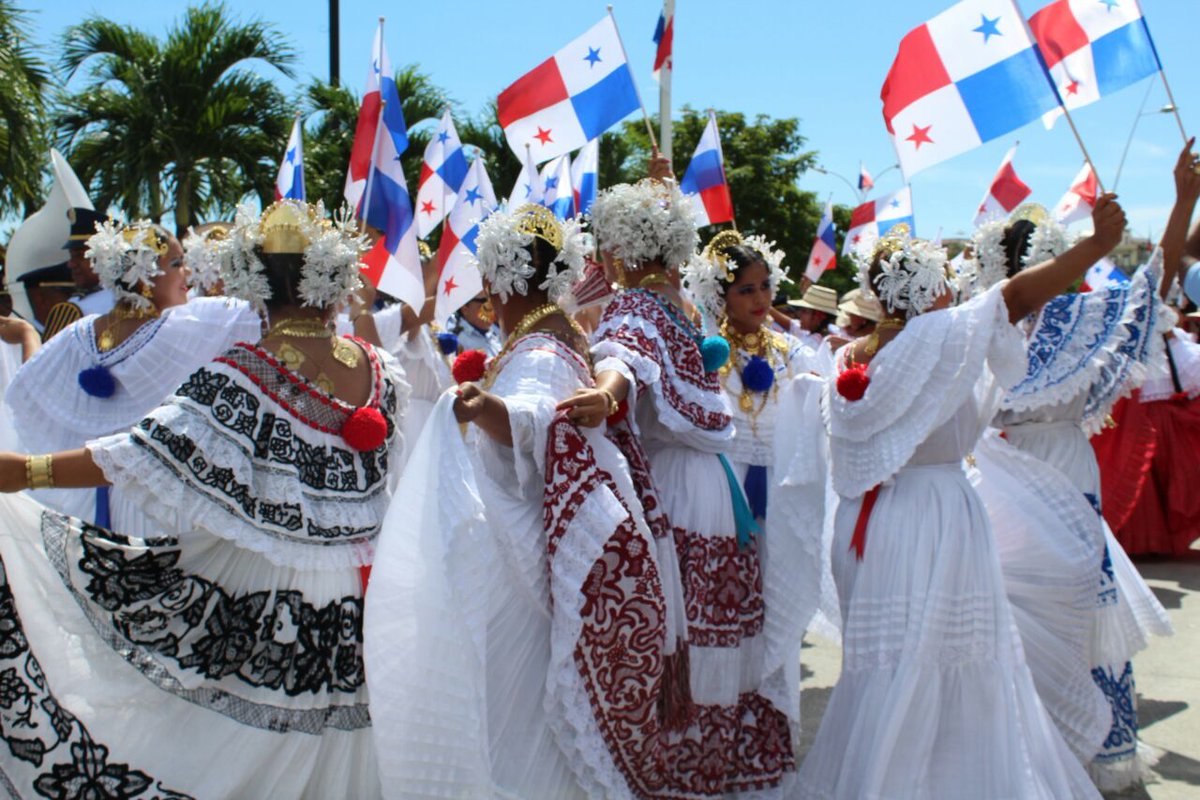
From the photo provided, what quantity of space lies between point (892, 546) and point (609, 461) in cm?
117

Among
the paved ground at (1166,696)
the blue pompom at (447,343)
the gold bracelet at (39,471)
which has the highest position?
the gold bracelet at (39,471)

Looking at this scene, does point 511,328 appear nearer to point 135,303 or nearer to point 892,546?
point 892,546

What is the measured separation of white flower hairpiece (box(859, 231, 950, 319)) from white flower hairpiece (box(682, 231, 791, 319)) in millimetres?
590

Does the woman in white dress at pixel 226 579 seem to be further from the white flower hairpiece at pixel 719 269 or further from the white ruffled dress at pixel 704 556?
the white flower hairpiece at pixel 719 269

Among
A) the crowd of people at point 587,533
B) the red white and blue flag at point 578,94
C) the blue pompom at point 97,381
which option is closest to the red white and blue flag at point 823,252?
the red white and blue flag at point 578,94

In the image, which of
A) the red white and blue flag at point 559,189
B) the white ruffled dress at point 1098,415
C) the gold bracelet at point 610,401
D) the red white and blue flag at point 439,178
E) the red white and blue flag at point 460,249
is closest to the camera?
the gold bracelet at point 610,401

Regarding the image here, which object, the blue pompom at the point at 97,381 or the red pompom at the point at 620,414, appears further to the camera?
the blue pompom at the point at 97,381

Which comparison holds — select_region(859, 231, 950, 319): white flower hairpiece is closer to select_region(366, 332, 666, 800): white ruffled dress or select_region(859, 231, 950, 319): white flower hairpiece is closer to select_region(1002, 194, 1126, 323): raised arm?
select_region(1002, 194, 1126, 323): raised arm

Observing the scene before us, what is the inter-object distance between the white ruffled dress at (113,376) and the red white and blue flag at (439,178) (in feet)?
11.5

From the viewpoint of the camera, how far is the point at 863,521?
14.5ft

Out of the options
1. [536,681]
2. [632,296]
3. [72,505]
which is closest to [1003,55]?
[632,296]

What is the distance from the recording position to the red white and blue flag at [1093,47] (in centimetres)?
465

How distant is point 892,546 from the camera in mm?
4289

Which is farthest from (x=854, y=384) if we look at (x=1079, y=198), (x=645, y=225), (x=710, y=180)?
(x=1079, y=198)
